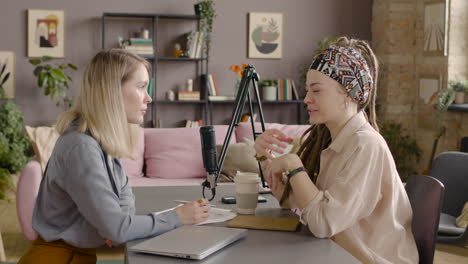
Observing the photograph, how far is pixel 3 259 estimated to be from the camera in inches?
160

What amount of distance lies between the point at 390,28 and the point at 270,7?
1304 millimetres

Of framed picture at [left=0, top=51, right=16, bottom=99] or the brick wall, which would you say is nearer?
framed picture at [left=0, top=51, right=16, bottom=99]

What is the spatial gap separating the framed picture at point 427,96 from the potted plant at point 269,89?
1.49m

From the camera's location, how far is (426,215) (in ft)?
6.89

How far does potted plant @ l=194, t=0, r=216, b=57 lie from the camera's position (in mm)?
6559

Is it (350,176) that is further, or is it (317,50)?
(317,50)

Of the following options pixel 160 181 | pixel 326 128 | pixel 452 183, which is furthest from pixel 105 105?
pixel 160 181

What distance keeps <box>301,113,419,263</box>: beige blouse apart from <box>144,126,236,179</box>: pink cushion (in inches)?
119

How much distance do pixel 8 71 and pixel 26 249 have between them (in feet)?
8.70

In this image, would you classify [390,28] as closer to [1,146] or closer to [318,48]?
[318,48]

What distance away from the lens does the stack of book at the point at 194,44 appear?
6.58m

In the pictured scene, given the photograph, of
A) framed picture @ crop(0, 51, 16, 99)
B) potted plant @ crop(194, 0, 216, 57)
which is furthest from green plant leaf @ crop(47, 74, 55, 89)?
potted plant @ crop(194, 0, 216, 57)

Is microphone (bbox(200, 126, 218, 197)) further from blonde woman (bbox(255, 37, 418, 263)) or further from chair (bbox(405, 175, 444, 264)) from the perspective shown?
chair (bbox(405, 175, 444, 264))

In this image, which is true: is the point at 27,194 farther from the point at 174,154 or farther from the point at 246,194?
the point at 246,194
